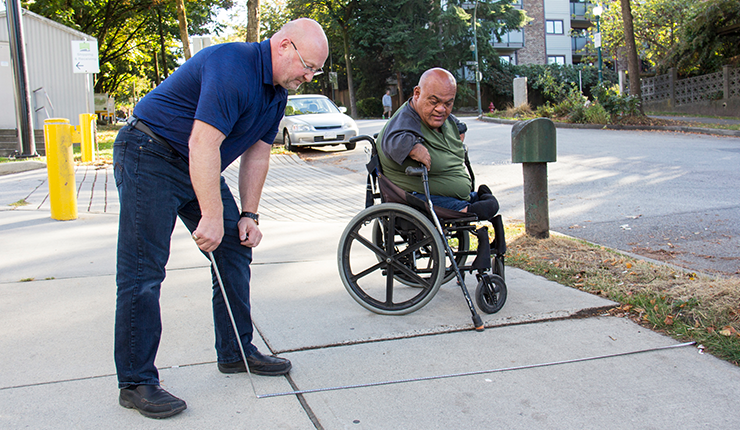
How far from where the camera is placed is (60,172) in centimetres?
665

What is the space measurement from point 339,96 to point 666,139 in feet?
136

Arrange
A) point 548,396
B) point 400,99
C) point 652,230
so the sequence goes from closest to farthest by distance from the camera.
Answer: point 548,396
point 652,230
point 400,99

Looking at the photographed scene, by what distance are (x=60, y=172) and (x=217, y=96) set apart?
512 cm

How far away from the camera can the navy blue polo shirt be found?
7.73ft

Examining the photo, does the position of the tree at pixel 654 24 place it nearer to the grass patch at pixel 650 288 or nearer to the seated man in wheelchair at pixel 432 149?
the grass patch at pixel 650 288

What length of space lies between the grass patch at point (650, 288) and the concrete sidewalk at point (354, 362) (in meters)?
0.13

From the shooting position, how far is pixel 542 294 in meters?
3.94

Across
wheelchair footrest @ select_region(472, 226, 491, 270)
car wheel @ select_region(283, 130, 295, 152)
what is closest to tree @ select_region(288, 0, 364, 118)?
car wheel @ select_region(283, 130, 295, 152)

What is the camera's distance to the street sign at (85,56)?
1373 cm

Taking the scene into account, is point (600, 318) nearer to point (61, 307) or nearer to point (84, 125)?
point (61, 307)

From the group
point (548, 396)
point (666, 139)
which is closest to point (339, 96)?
point (666, 139)

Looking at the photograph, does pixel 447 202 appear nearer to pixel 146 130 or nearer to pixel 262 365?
pixel 262 365

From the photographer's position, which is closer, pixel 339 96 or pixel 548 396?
pixel 548 396

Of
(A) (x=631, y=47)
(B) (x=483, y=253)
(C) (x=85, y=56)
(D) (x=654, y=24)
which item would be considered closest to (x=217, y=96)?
(B) (x=483, y=253)
